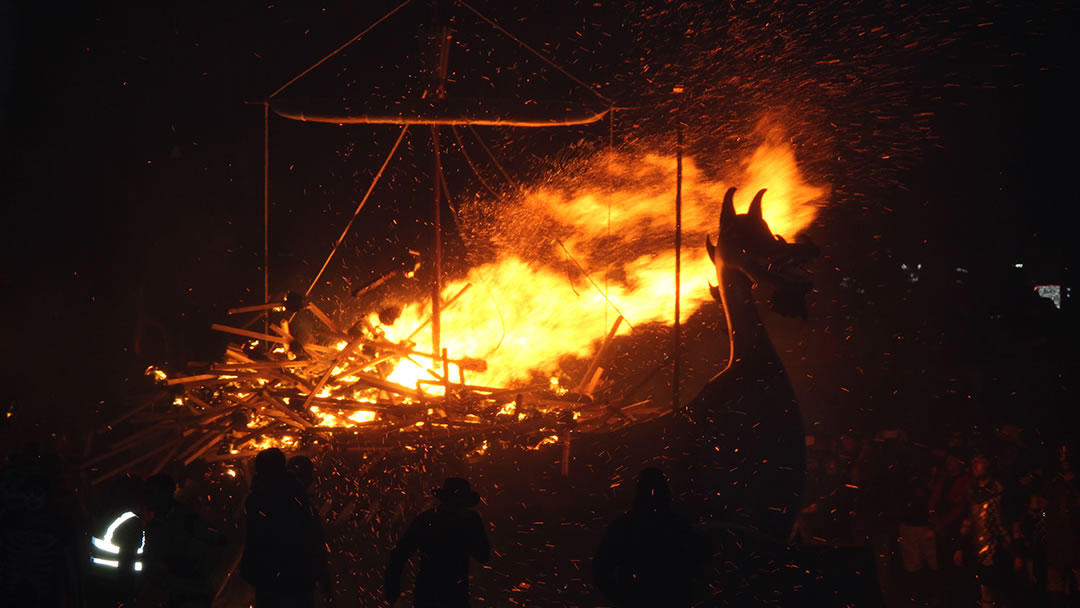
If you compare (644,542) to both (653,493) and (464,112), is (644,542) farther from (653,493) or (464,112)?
(464,112)

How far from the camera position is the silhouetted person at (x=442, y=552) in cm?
503

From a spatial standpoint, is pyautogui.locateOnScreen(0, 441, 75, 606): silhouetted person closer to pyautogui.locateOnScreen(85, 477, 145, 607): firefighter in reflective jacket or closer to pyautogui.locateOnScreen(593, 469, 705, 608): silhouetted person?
pyautogui.locateOnScreen(85, 477, 145, 607): firefighter in reflective jacket

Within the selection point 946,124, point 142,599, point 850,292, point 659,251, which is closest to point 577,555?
point 142,599

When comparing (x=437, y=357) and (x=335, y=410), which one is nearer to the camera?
(x=335, y=410)

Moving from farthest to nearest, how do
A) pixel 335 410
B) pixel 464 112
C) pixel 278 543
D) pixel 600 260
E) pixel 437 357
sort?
1. pixel 600 260
2. pixel 464 112
3. pixel 437 357
4. pixel 335 410
5. pixel 278 543

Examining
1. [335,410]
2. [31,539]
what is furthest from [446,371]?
[31,539]

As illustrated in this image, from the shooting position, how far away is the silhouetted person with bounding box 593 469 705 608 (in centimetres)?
468

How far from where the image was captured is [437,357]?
7895 millimetres

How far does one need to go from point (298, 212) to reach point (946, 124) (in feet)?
31.4

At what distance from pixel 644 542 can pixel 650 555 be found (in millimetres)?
66

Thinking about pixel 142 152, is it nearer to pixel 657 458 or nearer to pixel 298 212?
pixel 298 212

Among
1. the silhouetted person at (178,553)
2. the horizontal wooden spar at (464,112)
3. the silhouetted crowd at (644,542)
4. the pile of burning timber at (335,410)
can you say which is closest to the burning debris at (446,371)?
the pile of burning timber at (335,410)

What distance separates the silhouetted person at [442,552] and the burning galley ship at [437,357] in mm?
1957

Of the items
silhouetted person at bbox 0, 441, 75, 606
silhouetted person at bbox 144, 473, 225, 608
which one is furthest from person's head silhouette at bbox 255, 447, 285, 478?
silhouetted person at bbox 0, 441, 75, 606
